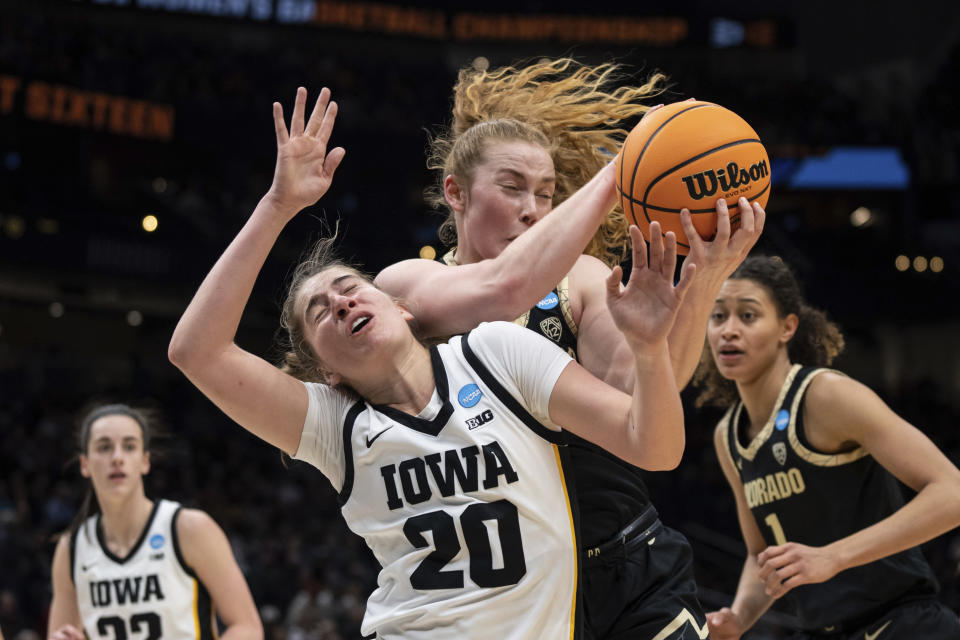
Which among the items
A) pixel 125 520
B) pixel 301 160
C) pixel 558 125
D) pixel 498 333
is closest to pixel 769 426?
pixel 558 125

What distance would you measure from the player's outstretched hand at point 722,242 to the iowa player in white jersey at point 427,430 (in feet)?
0.87

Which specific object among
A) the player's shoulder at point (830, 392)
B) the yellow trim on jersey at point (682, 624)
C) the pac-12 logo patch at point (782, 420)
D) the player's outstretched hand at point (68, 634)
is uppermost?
the player's shoulder at point (830, 392)

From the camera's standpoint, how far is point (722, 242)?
7.21ft

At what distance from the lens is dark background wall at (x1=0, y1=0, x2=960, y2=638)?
14500 millimetres

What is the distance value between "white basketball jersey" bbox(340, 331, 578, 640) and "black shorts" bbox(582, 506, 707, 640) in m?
0.24

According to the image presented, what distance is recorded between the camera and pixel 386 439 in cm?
253

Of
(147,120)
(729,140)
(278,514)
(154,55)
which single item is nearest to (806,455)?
(729,140)

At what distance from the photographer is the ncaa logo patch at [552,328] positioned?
2875mm

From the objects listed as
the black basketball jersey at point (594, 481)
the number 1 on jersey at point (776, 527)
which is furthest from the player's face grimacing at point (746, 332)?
the black basketball jersey at point (594, 481)

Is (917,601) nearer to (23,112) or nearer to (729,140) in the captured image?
(729,140)

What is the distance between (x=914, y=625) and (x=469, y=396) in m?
1.83

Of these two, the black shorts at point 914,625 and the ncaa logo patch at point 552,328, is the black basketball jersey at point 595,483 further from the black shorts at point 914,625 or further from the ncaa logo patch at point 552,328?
the black shorts at point 914,625

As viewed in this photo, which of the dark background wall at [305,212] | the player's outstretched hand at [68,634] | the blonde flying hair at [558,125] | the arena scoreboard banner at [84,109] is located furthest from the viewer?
the arena scoreboard banner at [84,109]

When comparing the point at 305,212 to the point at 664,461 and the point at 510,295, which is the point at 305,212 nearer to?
the point at 510,295
